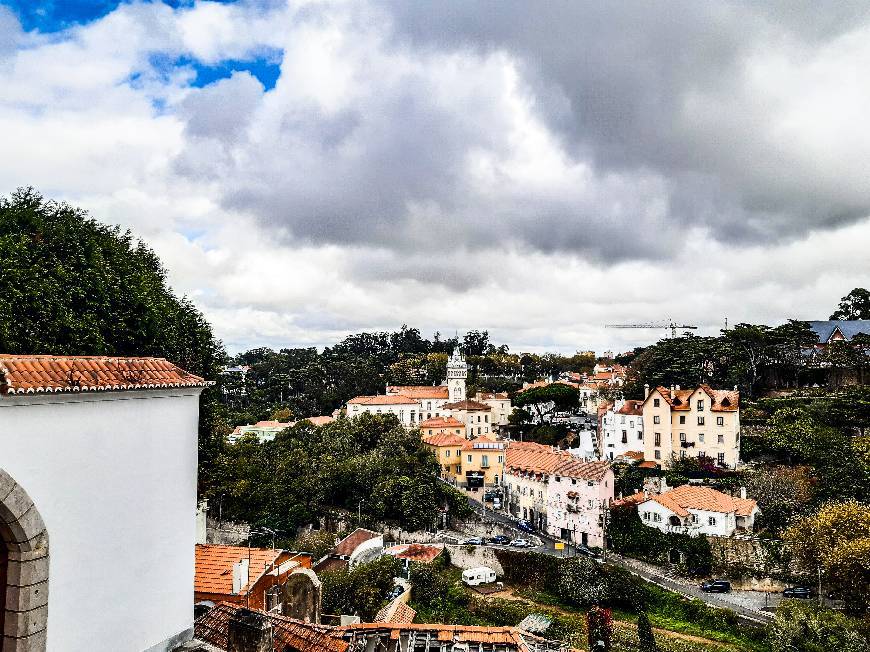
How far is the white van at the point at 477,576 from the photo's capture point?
26.8 metres

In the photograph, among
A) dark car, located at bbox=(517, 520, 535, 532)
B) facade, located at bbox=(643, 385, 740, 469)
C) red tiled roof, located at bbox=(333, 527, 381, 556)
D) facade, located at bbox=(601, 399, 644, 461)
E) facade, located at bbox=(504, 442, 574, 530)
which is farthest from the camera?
facade, located at bbox=(601, 399, 644, 461)

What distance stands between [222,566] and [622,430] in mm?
33608

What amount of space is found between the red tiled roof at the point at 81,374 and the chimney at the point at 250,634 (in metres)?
2.91

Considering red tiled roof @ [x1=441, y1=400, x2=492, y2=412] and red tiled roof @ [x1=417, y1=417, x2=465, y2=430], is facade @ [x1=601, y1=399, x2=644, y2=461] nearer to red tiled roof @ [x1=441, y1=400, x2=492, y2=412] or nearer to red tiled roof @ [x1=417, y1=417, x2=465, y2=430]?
red tiled roof @ [x1=417, y1=417, x2=465, y2=430]

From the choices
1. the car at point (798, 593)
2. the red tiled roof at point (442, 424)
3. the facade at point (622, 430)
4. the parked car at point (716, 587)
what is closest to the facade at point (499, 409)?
the red tiled roof at point (442, 424)

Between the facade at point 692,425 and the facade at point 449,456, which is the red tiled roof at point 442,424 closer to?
the facade at point 449,456

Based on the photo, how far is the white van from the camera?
26.8 metres

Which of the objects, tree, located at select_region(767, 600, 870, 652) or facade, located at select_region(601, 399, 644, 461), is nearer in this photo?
tree, located at select_region(767, 600, 870, 652)

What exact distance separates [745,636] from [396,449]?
1974 centimetres

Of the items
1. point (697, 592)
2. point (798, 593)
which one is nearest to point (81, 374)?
point (697, 592)

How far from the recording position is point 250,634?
723 centimetres

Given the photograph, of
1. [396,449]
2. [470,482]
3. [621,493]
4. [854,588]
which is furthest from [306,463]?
[854,588]

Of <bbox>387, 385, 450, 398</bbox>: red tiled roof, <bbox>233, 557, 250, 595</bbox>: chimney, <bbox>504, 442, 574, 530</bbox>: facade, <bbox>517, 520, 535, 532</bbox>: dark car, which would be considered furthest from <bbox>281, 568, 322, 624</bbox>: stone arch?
<bbox>387, 385, 450, 398</bbox>: red tiled roof

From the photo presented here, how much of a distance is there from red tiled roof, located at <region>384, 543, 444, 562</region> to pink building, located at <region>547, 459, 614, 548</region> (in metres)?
7.25
